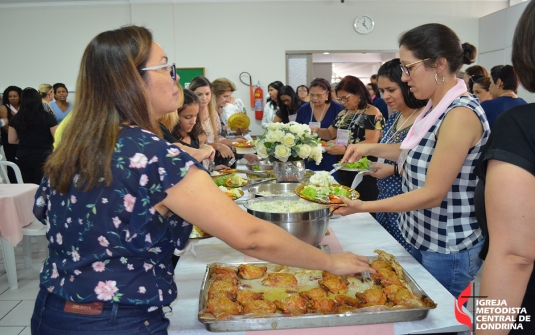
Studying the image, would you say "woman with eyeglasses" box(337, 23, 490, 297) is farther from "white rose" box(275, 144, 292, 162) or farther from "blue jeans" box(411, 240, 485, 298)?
"white rose" box(275, 144, 292, 162)

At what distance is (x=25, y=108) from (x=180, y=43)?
3.71 meters

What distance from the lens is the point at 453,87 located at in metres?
1.59

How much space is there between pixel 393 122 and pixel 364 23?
6184mm

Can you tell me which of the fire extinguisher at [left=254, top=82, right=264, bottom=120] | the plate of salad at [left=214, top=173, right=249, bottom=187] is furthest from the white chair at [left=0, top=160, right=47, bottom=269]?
the fire extinguisher at [left=254, top=82, right=264, bottom=120]

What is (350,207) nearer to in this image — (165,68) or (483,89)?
(165,68)

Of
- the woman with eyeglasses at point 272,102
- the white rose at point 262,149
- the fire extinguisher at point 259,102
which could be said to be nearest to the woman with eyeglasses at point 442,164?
the white rose at point 262,149

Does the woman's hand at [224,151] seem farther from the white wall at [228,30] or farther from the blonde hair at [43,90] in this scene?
the white wall at [228,30]

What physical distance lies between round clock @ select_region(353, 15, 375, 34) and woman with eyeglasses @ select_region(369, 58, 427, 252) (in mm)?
6096

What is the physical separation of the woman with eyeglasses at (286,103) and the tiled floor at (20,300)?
358cm

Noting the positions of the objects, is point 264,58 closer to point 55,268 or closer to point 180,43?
point 180,43

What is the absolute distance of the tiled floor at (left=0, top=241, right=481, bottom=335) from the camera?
9.29ft

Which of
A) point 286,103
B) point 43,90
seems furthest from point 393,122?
point 43,90

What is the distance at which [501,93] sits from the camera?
169 inches

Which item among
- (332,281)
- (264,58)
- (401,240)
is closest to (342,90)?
(401,240)
